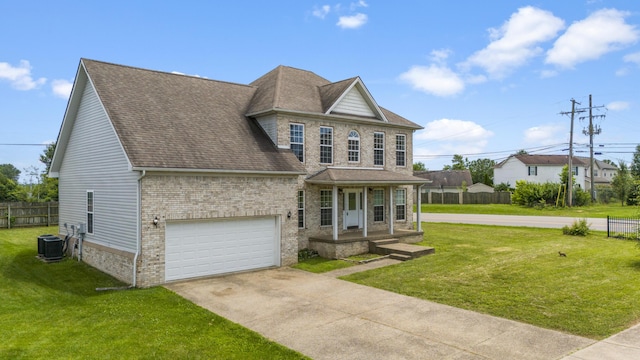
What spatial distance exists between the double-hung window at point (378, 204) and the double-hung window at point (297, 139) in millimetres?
4834

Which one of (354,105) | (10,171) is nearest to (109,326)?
(354,105)

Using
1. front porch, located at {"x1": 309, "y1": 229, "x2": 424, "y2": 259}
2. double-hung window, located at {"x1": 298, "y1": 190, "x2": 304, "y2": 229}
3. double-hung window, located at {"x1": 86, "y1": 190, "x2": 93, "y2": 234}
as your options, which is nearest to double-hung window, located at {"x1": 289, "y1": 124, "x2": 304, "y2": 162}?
double-hung window, located at {"x1": 298, "y1": 190, "x2": 304, "y2": 229}

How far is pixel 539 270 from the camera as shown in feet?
46.9

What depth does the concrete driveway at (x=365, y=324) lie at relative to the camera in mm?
7836

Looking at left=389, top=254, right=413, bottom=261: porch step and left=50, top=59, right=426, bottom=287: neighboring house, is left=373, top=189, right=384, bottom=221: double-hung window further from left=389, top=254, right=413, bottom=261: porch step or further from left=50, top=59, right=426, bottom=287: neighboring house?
left=389, top=254, right=413, bottom=261: porch step

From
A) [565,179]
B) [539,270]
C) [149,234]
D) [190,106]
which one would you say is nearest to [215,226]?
[149,234]

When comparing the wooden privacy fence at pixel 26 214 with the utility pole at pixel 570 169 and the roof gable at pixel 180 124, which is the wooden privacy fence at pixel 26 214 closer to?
the roof gable at pixel 180 124

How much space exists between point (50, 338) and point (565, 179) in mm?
46234

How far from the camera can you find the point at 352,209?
2042 centimetres

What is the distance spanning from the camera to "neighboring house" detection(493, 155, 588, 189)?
62072mm

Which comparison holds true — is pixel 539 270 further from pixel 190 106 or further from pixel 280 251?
pixel 190 106

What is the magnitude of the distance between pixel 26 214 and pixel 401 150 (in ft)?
76.8

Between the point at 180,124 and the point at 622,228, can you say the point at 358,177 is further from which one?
the point at 622,228

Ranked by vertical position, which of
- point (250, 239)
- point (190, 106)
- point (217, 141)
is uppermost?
point (190, 106)
